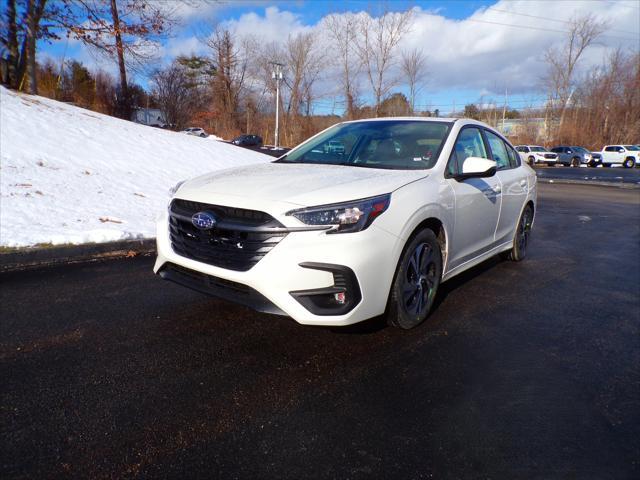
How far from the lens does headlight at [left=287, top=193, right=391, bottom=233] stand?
8.99ft

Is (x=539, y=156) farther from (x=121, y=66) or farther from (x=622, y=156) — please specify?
(x=121, y=66)

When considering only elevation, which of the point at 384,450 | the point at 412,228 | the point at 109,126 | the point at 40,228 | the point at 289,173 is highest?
the point at 109,126

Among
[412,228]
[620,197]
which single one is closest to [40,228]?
[412,228]

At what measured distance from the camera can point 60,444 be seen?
205 centimetres

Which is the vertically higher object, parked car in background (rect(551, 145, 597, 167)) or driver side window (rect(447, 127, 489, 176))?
parked car in background (rect(551, 145, 597, 167))

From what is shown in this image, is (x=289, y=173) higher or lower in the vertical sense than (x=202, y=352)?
higher

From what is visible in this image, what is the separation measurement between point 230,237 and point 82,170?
746 cm

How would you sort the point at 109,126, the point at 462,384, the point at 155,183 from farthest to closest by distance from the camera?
the point at 109,126, the point at 155,183, the point at 462,384

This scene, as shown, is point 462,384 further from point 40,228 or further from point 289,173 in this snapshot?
point 40,228

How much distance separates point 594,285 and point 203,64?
65.7m

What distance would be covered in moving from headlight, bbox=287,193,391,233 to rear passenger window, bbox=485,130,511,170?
2.58 meters

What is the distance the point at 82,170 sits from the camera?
8.87 meters

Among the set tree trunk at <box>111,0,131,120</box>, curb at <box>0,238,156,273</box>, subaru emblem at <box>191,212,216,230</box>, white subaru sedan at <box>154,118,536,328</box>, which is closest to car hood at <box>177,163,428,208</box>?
white subaru sedan at <box>154,118,536,328</box>

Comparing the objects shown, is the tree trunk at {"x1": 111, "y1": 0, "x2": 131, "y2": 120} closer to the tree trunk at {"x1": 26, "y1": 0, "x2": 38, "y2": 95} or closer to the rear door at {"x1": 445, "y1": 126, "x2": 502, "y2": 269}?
the tree trunk at {"x1": 26, "y1": 0, "x2": 38, "y2": 95}
